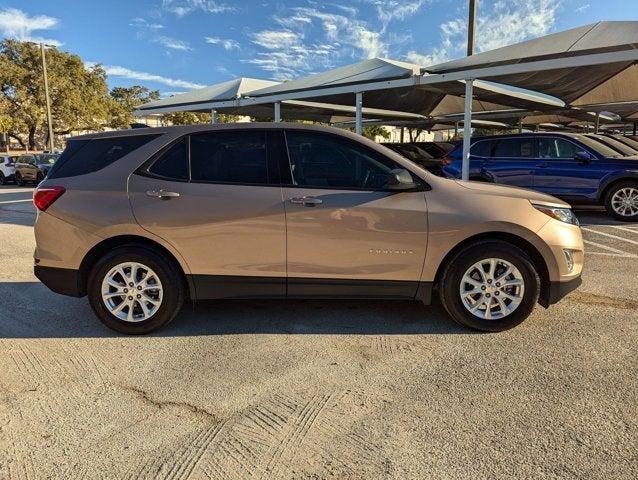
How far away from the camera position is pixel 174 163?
159 inches

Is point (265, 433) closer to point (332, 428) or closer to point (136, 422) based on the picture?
point (332, 428)

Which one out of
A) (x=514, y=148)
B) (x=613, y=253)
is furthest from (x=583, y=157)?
(x=613, y=253)

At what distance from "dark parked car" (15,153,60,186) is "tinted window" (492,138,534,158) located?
60.7 ft

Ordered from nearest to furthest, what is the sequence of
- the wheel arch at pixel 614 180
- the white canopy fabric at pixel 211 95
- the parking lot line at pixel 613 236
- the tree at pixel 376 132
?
the parking lot line at pixel 613 236, the wheel arch at pixel 614 180, the white canopy fabric at pixel 211 95, the tree at pixel 376 132

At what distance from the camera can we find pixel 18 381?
3.27 metres

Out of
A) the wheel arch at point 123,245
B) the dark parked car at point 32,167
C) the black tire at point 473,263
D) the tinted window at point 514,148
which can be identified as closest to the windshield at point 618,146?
the tinted window at point 514,148

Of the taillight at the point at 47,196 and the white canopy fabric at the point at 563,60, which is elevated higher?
the white canopy fabric at the point at 563,60

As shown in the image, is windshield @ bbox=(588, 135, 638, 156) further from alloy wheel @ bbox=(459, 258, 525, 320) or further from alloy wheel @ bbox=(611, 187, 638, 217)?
alloy wheel @ bbox=(459, 258, 525, 320)

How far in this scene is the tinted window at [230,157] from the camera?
13.0 feet

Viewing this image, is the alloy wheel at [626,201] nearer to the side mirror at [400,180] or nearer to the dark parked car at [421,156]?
the side mirror at [400,180]

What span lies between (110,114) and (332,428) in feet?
165

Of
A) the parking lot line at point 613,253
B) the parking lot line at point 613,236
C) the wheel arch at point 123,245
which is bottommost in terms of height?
the parking lot line at point 613,253

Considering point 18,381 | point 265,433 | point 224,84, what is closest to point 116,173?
point 18,381

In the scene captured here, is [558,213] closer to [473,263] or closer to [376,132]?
[473,263]
